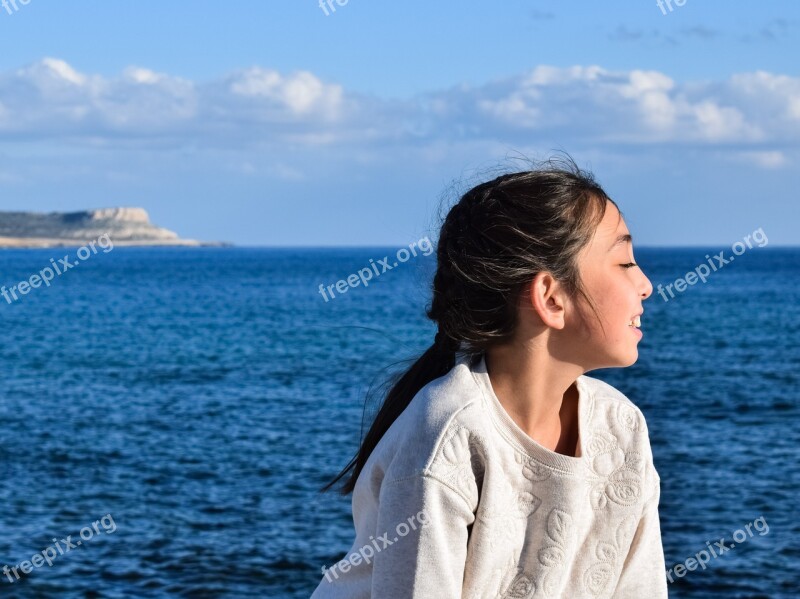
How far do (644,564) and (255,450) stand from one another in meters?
18.2

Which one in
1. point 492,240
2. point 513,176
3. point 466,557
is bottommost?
point 466,557

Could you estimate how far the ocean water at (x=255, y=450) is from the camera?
12.9 meters

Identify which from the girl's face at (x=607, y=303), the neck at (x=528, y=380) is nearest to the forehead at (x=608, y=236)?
the girl's face at (x=607, y=303)

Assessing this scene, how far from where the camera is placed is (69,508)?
1612 centimetres

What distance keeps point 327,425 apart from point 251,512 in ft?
23.5

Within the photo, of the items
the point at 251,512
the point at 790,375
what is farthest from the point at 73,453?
the point at 790,375

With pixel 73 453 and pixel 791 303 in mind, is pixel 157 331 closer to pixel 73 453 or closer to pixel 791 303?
pixel 73 453

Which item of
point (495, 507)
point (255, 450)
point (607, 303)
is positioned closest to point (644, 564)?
point (495, 507)

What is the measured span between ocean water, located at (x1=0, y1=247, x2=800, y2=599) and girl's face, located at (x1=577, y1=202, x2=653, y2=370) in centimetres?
41

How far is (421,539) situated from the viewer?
2014mm

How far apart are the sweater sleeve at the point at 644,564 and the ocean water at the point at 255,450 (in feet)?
2.40

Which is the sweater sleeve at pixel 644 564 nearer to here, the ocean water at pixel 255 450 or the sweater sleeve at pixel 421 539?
the sweater sleeve at pixel 421 539

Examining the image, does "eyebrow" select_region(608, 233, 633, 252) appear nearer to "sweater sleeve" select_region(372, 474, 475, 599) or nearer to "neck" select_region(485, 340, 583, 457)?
"neck" select_region(485, 340, 583, 457)

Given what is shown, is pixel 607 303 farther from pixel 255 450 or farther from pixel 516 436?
pixel 255 450
